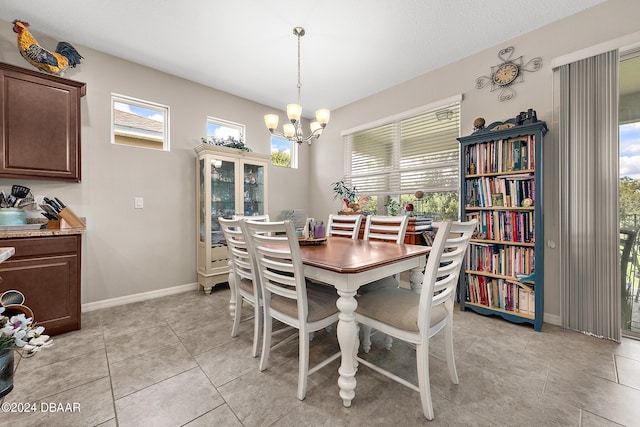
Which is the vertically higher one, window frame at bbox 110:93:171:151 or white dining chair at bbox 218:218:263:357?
window frame at bbox 110:93:171:151

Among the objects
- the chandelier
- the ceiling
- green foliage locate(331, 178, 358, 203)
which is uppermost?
the ceiling

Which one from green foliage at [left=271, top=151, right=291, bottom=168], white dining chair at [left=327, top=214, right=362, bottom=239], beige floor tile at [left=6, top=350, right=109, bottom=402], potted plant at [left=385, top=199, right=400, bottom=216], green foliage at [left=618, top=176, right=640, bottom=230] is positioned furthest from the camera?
green foliage at [left=271, top=151, right=291, bottom=168]

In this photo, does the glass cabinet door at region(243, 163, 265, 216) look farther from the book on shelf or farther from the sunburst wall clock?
the book on shelf

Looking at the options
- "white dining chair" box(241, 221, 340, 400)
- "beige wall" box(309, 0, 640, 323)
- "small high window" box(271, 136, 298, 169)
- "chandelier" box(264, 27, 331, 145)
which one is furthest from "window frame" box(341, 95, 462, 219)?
"white dining chair" box(241, 221, 340, 400)

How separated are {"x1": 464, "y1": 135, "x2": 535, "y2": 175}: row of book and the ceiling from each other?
111cm

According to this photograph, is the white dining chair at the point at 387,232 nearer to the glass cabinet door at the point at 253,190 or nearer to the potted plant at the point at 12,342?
the potted plant at the point at 12,342

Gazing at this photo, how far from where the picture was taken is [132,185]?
121 inches

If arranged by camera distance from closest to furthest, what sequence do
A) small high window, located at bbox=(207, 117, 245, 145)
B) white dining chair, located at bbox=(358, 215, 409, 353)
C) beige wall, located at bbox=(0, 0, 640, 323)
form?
white dining chair, located at bbox=(358, 215, 409, 353)
beige wall, located at bbox=(0, 0, 640, 323)
small high window, located at bbox=(207, 117, 245, 145)

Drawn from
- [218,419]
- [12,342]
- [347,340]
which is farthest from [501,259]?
[12,342]

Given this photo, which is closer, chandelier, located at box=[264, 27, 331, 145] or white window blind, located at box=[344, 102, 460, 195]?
chandelier, located at box=[264, 27, 331, 145]

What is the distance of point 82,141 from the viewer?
9.08 ft

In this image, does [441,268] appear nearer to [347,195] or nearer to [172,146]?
[347,195]

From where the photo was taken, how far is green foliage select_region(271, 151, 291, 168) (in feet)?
14.7

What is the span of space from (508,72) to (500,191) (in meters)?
1.25
